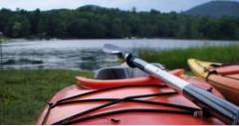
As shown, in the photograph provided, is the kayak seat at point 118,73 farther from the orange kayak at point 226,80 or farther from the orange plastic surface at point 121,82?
the orange kayak at point 226,80

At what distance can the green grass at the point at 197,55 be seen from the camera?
10953 mm

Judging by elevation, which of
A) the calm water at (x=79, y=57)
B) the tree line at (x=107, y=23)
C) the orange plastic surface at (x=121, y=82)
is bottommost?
the calm water at (x=79, y=57)

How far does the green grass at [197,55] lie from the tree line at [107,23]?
7.75 ft

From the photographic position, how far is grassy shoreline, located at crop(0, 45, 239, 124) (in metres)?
5.94

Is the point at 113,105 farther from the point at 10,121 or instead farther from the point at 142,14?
the point at 142,14

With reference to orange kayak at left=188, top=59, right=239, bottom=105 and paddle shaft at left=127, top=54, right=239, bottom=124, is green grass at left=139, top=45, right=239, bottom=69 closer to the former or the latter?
orange kayak at left=188, top=59, right=239, bottom=105

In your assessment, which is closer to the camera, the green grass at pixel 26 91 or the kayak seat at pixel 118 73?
the kayak seat at pixel 118 73

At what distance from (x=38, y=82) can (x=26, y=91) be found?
1140 mm

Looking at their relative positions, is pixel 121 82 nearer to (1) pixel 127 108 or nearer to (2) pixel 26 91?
(1) pixel 127 108

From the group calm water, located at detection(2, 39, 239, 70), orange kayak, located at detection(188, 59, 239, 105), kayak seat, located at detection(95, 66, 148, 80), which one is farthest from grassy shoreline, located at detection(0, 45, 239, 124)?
kayak seat, located at detection(95, 66, 148, 80)

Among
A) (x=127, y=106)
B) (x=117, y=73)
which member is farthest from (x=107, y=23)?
(x=127, y=106)

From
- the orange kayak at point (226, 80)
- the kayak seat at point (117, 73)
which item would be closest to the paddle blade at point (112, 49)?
the orange kayak at point (226, 80)

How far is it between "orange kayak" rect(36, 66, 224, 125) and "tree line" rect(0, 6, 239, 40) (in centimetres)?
1024

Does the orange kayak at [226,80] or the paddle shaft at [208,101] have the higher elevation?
the paddle shaft at [208,101]
